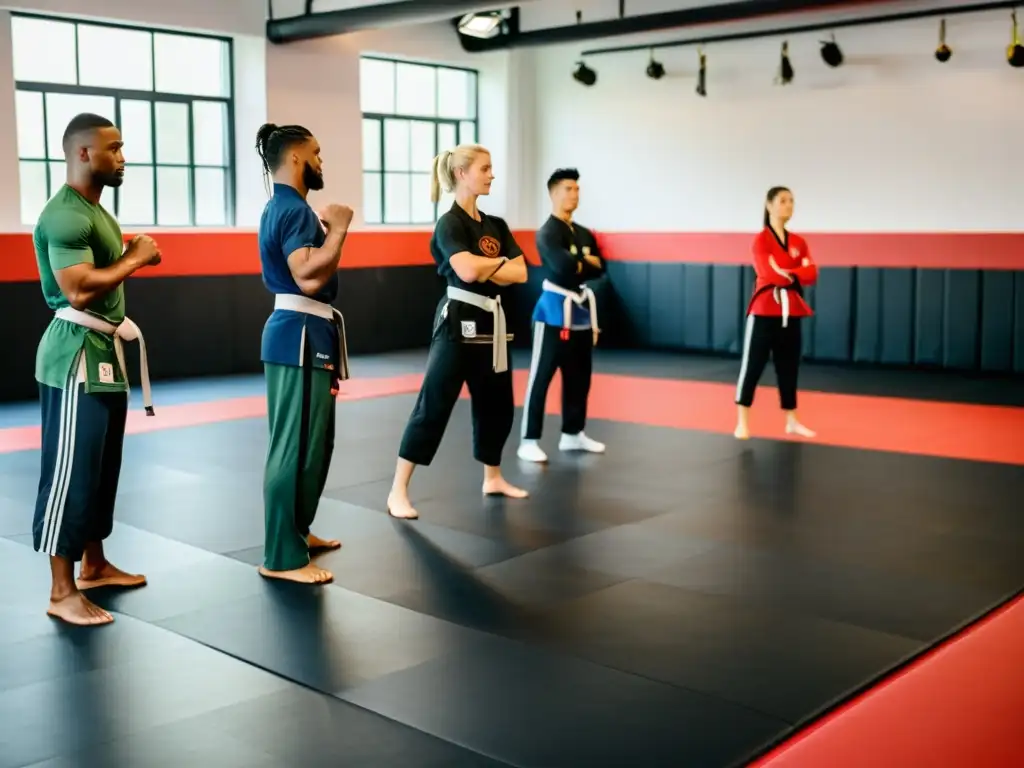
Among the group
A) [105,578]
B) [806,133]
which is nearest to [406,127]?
[806,133]

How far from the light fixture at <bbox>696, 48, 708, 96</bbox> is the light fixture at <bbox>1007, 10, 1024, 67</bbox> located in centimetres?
260

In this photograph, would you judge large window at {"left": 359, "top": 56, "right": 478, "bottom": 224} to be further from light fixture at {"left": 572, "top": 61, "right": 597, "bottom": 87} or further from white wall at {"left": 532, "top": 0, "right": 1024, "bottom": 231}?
light fixture at {"left": 572, "top": 61, "right": 597, "bottom": 87}

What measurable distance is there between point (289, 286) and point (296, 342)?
176mm

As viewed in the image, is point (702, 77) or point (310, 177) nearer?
point (310, 177)

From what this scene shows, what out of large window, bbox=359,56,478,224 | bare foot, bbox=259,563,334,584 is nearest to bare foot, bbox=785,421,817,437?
bare foot, bbox=259,563,334,584

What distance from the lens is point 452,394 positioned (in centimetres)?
457

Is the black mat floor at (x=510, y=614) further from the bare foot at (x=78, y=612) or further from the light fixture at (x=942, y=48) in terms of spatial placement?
the light fixture at (x=942, y=48)

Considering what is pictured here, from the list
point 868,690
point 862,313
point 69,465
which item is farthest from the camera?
point 862,313

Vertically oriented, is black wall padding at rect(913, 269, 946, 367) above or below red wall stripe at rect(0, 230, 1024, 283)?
below

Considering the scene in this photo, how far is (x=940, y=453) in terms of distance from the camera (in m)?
5.89

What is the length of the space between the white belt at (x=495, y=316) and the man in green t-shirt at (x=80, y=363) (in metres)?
1.42

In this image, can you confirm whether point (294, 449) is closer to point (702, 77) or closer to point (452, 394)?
point (452, 394)

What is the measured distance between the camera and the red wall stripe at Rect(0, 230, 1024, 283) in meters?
8.86

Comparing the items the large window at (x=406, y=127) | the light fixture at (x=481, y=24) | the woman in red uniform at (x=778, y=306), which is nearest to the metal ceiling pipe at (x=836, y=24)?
the light fixture at (x=481, y=24)
